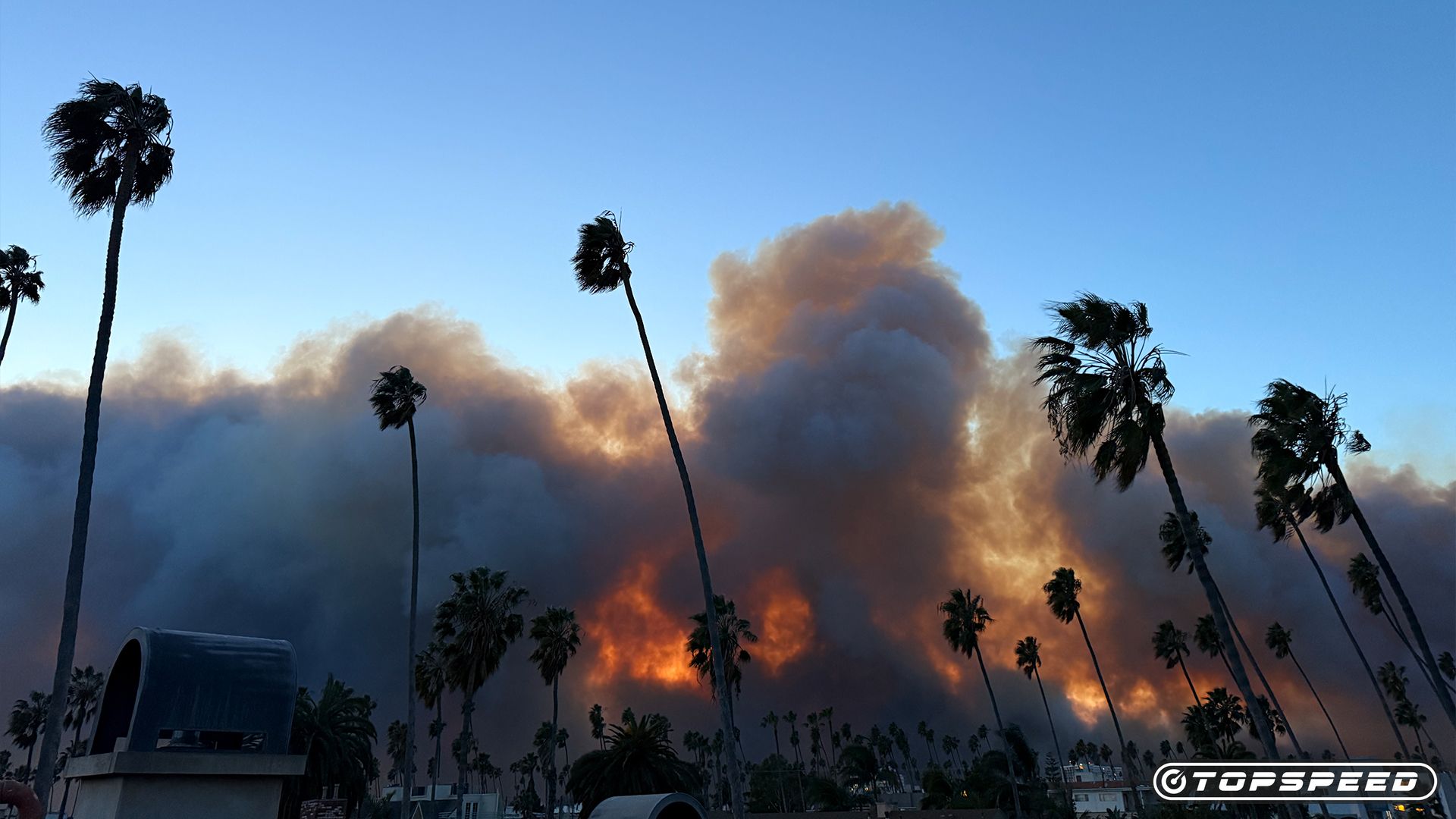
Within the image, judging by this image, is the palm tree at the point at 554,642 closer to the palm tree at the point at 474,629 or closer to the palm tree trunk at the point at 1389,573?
the palm tree at the point at 474,629

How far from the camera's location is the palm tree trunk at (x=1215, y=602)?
74.7 ft

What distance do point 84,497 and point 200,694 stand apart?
9888mm

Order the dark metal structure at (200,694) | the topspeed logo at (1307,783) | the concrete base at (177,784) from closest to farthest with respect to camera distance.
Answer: the topspeed logo at (1307,783) < the concrete base at (177,784) < the dark metal structure at (200,694)

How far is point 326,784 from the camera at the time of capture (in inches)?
2202

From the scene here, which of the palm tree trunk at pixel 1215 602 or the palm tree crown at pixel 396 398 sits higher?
the palm tree crown at pixel 396 398

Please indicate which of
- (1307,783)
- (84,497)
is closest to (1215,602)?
(1307,783)

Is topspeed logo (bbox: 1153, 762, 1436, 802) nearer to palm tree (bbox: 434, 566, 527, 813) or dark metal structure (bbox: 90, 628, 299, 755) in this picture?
dark metal structure (bbox: 90, 628, 299, 755)

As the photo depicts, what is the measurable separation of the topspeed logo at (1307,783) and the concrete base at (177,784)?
23.4m

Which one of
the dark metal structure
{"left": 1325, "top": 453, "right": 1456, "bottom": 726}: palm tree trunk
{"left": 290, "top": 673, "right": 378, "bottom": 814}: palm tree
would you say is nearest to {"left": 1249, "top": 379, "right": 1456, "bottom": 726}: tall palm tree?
{"left": 1325, "top": 453, "right": 1456, "bottom": 726}: palm tree trunk


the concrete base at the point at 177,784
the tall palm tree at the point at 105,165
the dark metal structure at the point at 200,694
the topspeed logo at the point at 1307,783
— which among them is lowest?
the topspeed logo at the point at 1307,783

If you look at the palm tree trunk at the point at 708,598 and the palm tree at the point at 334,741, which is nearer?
the palm tree trunk at the point at 708,598

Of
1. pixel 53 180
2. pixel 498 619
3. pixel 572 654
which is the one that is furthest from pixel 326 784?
pixel 53 180

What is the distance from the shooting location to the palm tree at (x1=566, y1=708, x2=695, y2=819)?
56250 mm

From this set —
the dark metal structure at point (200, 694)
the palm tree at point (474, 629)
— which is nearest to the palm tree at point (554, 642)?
the palm tree at point (474, 629)
